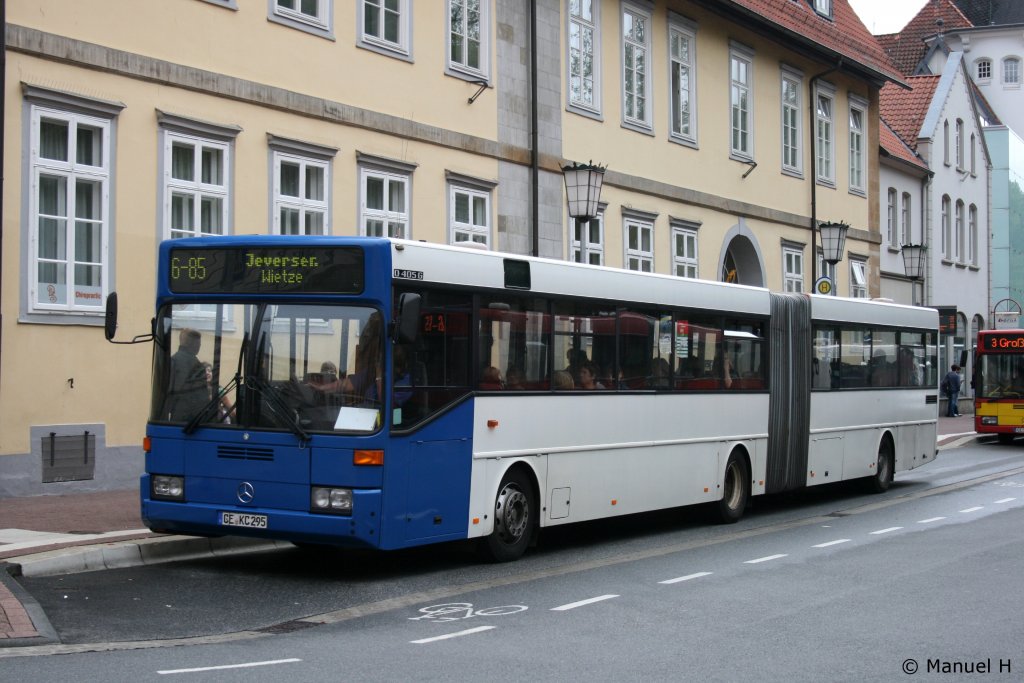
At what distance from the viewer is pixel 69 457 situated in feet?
55.6

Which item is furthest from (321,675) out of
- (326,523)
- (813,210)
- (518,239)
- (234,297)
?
(813,210)

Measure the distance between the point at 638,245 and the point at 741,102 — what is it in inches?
250

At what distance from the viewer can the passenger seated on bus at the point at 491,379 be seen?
12.8 metres

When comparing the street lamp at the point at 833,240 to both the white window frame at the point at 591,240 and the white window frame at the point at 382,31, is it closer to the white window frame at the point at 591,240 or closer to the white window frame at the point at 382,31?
Answer: the white window frame at the point at 591,240

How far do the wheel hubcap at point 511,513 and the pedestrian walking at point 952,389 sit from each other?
109 feet

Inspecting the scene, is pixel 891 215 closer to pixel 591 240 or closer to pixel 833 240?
pixel 833 240

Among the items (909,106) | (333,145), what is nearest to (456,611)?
(333,145)

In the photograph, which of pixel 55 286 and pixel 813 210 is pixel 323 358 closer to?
pixel 55 286

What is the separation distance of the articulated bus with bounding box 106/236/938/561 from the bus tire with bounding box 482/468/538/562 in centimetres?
2

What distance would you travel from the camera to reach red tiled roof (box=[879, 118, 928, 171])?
46.0 meters

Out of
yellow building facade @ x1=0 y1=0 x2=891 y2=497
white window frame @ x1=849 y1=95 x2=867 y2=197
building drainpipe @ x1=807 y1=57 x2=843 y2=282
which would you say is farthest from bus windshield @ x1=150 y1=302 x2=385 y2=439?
white window frame @ x1=849 y1=95 x2=867 y2=197

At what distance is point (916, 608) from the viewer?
10.6 m

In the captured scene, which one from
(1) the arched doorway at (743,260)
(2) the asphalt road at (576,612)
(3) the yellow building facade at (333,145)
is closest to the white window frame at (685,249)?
(3) the yellow building facade at (333,145)

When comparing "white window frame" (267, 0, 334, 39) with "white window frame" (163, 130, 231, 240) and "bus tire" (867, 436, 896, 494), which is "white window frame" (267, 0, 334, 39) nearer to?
"white window frame" (163, 130, 231, 240)
